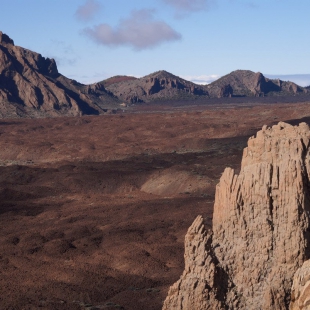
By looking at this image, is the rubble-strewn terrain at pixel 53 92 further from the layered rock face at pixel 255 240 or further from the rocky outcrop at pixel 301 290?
the rocky outcrop at pixel 301 290

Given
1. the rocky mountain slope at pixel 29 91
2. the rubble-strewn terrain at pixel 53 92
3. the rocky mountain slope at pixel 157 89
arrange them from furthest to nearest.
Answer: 1. the rocky mountain slope at pixel 157 89
2. the rubble-strewn terrain at pixel 53 92
3. the rocky mountain slope at pixel 29 91

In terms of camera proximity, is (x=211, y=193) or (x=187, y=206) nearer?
(x=187, y=206)

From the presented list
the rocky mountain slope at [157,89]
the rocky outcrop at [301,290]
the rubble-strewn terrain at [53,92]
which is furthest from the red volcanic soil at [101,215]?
the rocky mountain slope at [157,89]

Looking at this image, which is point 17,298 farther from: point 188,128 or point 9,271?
point 188,128

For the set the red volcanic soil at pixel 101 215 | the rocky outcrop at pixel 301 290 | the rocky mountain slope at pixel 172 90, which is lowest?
the red volcanic soil at pixel 101 215

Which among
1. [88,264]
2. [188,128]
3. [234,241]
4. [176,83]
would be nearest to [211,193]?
[88,264]

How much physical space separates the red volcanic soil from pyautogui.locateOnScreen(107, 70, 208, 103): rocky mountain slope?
105222 mm

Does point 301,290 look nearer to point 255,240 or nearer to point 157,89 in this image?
point 255,240

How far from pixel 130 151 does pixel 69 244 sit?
128 feet

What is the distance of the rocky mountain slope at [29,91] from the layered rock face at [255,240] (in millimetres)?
111886

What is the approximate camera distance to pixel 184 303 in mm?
12203

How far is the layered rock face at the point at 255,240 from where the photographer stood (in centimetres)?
1206

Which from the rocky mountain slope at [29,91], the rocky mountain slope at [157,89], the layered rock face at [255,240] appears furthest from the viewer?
the rocky mountain slope at [157,89]

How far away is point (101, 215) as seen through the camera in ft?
113
